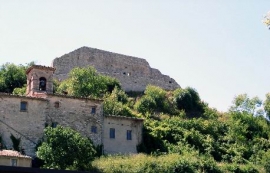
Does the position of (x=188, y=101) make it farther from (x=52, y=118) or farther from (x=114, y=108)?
(x=52, y=118)

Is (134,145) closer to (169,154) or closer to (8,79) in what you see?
(169,154)

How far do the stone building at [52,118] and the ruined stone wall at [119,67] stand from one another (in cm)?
2153

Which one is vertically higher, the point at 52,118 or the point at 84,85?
the point at 84,85

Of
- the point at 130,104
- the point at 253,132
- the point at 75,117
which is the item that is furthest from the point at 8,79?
the point at 253,132

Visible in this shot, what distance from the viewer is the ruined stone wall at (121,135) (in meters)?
45.2

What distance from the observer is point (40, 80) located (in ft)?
150

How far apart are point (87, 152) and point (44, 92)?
8.23 metres

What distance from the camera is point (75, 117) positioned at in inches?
1758

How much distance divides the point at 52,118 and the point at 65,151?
20.4 ft

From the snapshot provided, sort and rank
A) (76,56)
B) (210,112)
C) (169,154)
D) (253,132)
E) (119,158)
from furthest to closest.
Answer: (76,56)
(210,112)
(253,132)
(169,154)
(119,158)

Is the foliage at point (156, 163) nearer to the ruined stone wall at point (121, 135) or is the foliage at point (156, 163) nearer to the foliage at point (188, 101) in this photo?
the ruined stone wall at point (121, 135)

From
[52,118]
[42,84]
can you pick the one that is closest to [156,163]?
[52,118]

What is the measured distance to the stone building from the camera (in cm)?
4172

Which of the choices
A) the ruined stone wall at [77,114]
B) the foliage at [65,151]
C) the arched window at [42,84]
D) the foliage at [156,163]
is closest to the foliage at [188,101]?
the foliage at [156,163]
